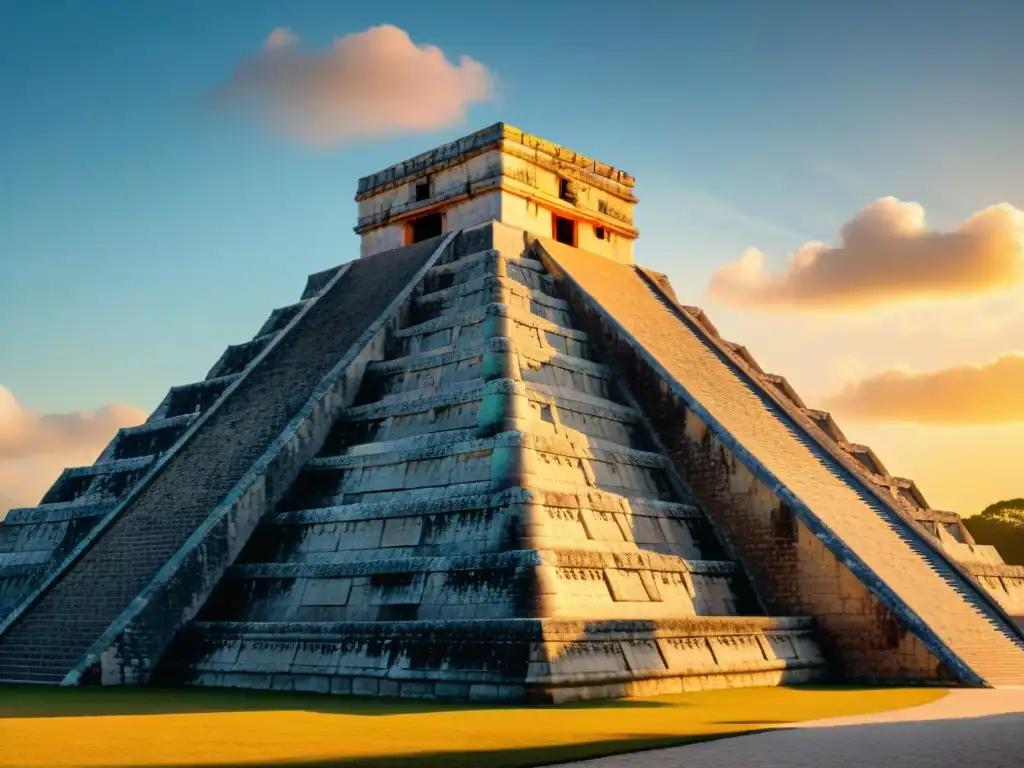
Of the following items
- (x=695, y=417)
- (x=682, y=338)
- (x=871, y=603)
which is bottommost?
(x=871, y=603)

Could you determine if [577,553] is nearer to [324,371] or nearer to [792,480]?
[792,480]

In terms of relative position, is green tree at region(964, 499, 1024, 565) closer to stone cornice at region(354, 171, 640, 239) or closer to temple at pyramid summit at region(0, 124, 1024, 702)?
temple at pyramid summit at region(0, 124, 1024, 702)

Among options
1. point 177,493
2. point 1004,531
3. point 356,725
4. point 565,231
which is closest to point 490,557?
point 356,725

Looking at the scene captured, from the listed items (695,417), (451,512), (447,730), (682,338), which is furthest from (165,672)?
(682,338)

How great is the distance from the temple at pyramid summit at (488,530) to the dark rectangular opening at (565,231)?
173 cm

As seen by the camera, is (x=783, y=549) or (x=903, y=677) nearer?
(x=903, y=677)

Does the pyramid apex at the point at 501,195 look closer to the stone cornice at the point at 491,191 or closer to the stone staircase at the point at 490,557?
the stone cornice at the point at 491,191

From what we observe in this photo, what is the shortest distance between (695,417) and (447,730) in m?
9.05

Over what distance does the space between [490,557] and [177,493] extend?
6.12 m

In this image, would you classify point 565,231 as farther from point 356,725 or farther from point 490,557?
point 356,725

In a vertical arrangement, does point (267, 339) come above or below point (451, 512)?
above

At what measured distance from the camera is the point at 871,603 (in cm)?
1533

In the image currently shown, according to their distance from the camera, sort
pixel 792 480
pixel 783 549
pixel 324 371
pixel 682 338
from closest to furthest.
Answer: pixel 783 549 → pixel 792 480 → pixel 324 371 → pixel 682 338

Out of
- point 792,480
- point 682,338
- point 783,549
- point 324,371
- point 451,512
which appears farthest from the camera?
point 682,338
